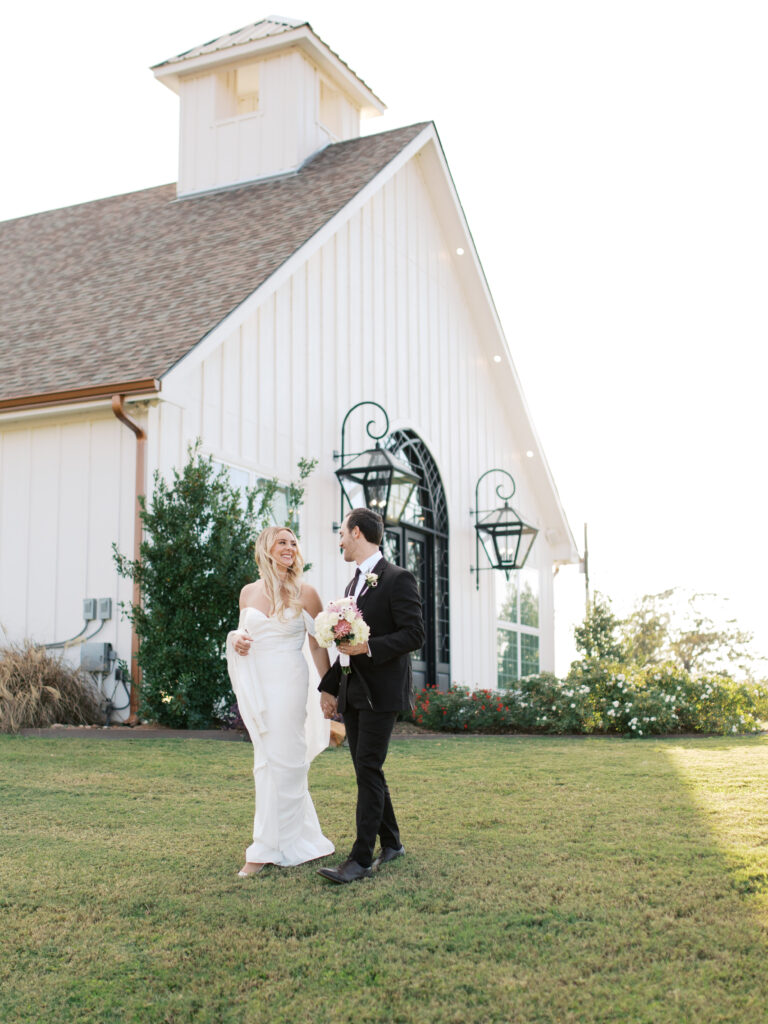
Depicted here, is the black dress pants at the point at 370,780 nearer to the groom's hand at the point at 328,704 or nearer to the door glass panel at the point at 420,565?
the groom's hand at the point at 328,704

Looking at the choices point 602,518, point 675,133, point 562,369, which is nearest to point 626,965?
point 675,133

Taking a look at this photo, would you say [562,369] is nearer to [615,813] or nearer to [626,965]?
[615,813]

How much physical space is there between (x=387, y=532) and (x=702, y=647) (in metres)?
20.6

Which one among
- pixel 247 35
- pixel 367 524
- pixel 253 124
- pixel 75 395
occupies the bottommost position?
pixel 367 524

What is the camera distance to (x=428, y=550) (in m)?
16.4

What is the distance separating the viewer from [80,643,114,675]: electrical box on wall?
1080 centimetres

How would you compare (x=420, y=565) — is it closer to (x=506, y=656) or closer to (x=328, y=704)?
(x=506, y=656)

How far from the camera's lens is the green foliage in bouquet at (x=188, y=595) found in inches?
401

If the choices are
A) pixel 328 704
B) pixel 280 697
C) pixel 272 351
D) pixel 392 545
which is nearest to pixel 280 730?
pixel 280 697

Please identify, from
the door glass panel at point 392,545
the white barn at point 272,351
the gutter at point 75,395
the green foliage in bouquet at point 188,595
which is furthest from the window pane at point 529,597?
the gutter at point 75,395

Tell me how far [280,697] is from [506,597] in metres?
14.1

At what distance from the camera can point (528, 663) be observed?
19.8m

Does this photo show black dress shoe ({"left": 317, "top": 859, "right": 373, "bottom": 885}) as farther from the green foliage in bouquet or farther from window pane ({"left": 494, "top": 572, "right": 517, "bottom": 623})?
window pane ({"left": 494, "top": 572, "right": 517, "bottom": 623})

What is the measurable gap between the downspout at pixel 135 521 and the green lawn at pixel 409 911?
3586 mm
